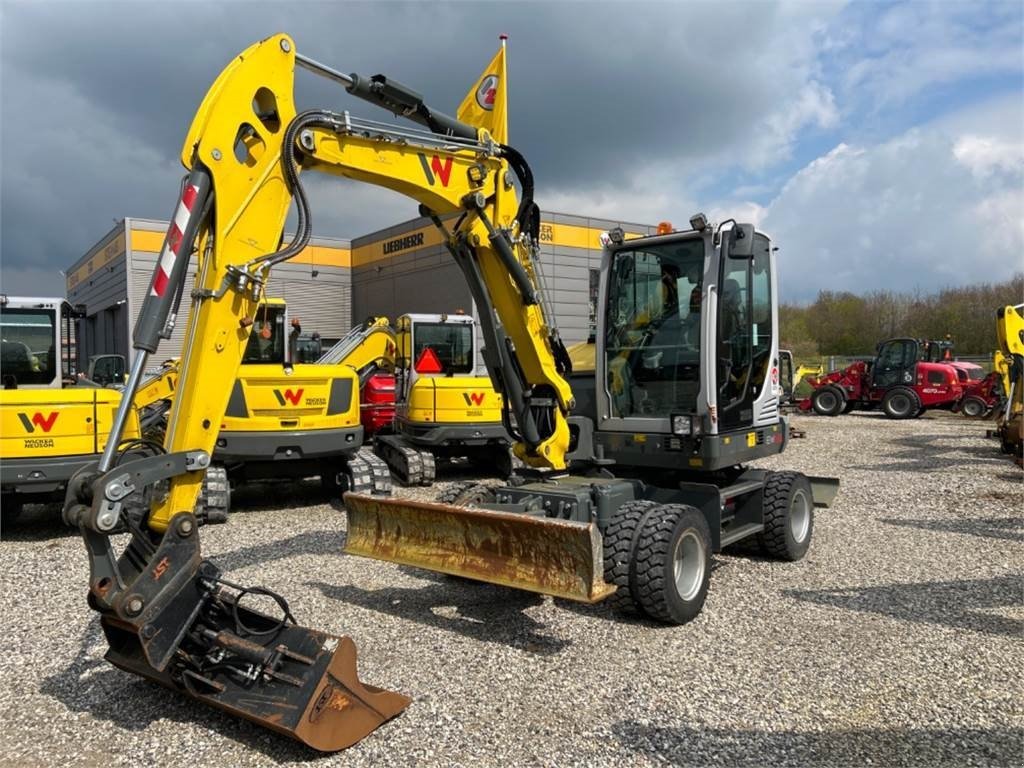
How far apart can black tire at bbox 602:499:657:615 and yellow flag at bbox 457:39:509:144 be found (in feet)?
9.53

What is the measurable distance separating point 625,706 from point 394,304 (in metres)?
27.3

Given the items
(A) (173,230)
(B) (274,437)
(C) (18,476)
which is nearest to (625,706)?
Result: (A) (173,230)

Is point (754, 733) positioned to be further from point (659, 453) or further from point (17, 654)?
point (17, 654)

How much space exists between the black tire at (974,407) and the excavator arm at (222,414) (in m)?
20.5

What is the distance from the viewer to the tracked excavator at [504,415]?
11.8ft

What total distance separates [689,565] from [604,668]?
3.74ft

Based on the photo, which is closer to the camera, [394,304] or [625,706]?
[625,706]

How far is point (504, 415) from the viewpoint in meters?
6.07

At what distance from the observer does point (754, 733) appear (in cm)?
360

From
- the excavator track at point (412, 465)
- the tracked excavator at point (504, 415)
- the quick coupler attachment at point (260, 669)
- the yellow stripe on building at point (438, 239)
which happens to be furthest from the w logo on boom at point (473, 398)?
the yellow stripe on building at point (438, 239)

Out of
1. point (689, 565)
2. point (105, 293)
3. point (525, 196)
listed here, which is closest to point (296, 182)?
point (525, 196)

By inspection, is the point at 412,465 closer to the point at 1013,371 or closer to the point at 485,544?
the point at 485,544

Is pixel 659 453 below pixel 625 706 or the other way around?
the other way around

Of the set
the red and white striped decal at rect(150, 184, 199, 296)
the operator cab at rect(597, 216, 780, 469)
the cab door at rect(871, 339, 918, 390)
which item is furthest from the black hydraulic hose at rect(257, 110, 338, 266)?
the cab door at rect(871, 339, 918, 390)
